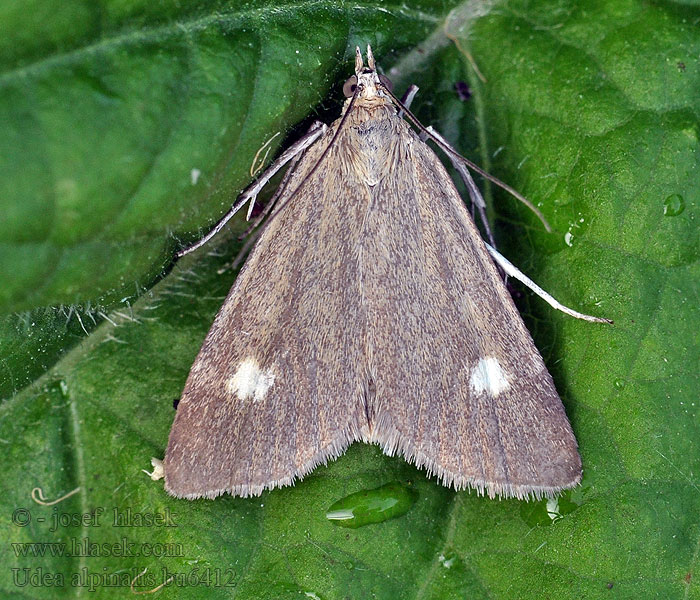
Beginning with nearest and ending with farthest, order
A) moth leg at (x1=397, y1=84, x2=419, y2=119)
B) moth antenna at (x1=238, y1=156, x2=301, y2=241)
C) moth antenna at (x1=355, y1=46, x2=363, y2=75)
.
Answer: moth antenna at (x1=355, y1=46, x2=363, y2=75) → moth antenna at (x1=238, y1=156, x2=301, y2=241) → moth leg at (x1=397, y1=84, x2=419, y2=119)

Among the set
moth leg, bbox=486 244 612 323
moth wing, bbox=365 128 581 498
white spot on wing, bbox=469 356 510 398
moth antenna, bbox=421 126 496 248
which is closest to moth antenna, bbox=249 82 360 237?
moth wing, bbox=365 128 581 498

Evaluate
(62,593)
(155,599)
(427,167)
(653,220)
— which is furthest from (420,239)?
(62,593)

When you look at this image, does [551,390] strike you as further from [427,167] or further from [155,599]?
[155,599]

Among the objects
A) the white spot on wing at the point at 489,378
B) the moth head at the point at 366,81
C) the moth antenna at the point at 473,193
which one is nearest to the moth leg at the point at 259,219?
the moth head at the point at 366,81

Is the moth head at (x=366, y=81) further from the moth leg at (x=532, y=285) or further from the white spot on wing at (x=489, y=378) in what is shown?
the white spot on wing at (x=489, y=378)

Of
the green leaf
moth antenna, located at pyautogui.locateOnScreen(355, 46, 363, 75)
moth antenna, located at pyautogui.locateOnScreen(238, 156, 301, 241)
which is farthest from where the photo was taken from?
moth antenna, located at pyautogui.locateOnScreen(238, 156, 301, 241)

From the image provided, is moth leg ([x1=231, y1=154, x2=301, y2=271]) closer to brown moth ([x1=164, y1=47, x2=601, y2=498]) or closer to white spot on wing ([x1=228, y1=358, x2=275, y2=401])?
brown moth ([x1=164, y1=47, x2=601, y2=498])
